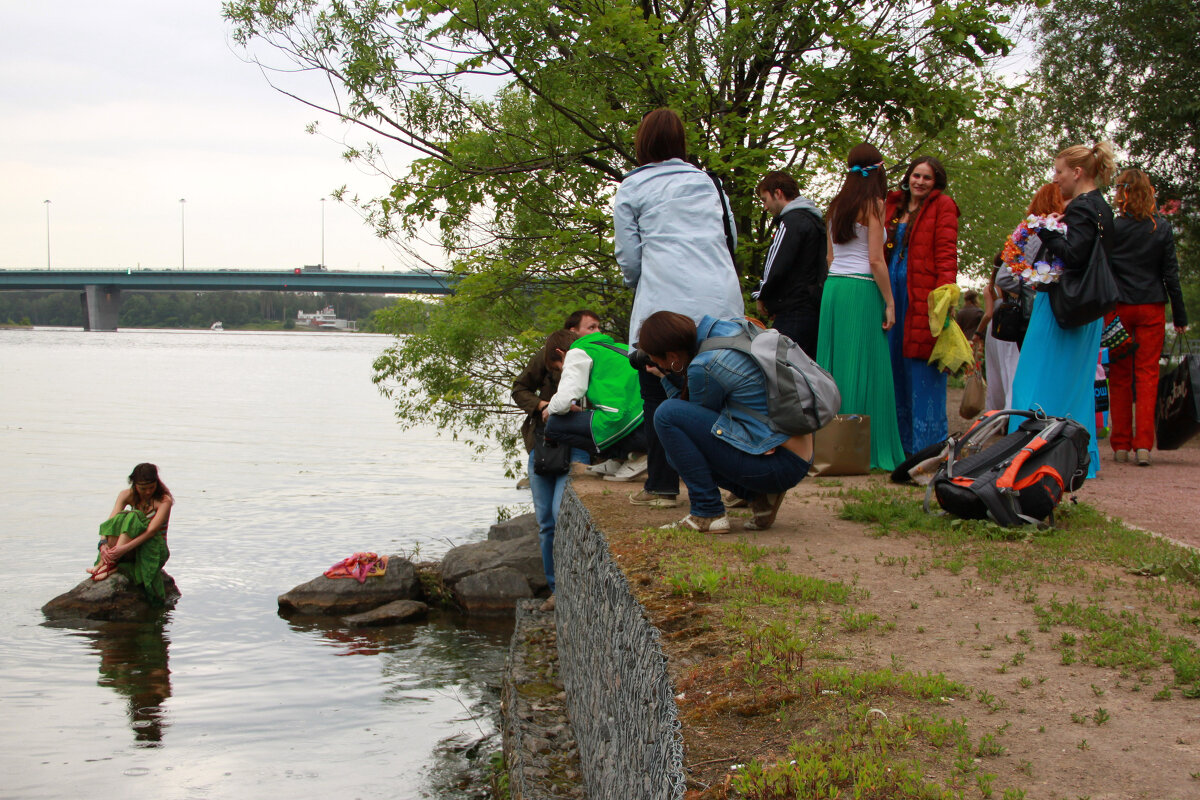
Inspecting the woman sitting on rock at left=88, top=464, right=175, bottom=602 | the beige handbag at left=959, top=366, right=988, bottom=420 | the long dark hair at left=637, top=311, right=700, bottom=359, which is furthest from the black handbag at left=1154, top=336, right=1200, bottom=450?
the woman sitting on rock at left=88, top=464, right=175, bottom=602

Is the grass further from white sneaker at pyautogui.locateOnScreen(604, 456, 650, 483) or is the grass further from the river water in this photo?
the river water

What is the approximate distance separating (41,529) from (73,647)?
897 centimetres

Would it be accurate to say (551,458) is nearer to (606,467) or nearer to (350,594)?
(606,467)

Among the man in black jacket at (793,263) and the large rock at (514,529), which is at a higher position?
the man in black jacket at (793,263)

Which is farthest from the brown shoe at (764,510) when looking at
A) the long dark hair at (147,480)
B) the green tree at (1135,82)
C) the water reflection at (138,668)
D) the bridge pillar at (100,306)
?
the bridge pillar at (100,306)

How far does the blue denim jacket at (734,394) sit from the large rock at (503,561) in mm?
7697

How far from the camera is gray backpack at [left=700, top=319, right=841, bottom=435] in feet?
17.1

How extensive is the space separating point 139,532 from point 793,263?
8.04 metres

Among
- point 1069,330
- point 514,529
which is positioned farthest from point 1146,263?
point 514,529

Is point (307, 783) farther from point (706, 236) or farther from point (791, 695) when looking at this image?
point (791, 695)

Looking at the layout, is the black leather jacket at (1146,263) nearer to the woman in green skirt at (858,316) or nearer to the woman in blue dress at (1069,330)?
the woman in blue dress at (1069,330)

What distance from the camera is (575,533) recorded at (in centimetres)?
623

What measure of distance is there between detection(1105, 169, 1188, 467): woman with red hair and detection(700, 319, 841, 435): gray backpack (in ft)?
14.2

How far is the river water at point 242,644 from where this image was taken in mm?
8305
